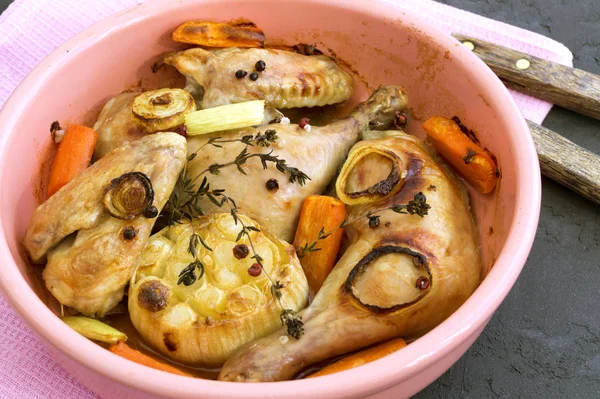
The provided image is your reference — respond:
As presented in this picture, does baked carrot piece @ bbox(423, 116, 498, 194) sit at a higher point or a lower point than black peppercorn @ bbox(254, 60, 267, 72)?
lower

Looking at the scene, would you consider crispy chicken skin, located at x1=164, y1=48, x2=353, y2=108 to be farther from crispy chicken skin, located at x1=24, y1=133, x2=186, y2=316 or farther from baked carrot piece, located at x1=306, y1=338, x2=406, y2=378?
baked carrot piece, located at x1=306, y1=338, x2=406, y2=378

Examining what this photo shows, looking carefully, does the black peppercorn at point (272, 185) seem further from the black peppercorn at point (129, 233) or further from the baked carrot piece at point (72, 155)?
the baked carrot piece at point (72, 155)

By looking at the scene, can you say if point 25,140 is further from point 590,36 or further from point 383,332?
point 590,36

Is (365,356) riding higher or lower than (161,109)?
lower

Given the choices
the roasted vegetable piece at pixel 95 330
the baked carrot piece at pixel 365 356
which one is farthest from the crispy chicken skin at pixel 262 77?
the baked carrot piece at pixel 365 356

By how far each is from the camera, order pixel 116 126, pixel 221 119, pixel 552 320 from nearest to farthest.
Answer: pixel 221 119
pixel 116 126
pixel 552 320

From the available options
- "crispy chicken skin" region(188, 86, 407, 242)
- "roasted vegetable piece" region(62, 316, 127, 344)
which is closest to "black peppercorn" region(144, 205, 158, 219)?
"crispy chicken skin" region(188, 86, 407, 242)

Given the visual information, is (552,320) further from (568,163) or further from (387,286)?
(387,286)

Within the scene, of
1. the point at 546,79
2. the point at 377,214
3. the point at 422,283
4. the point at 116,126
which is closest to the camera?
the point at 422,283

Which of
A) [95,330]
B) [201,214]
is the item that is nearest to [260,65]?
[201,214]
